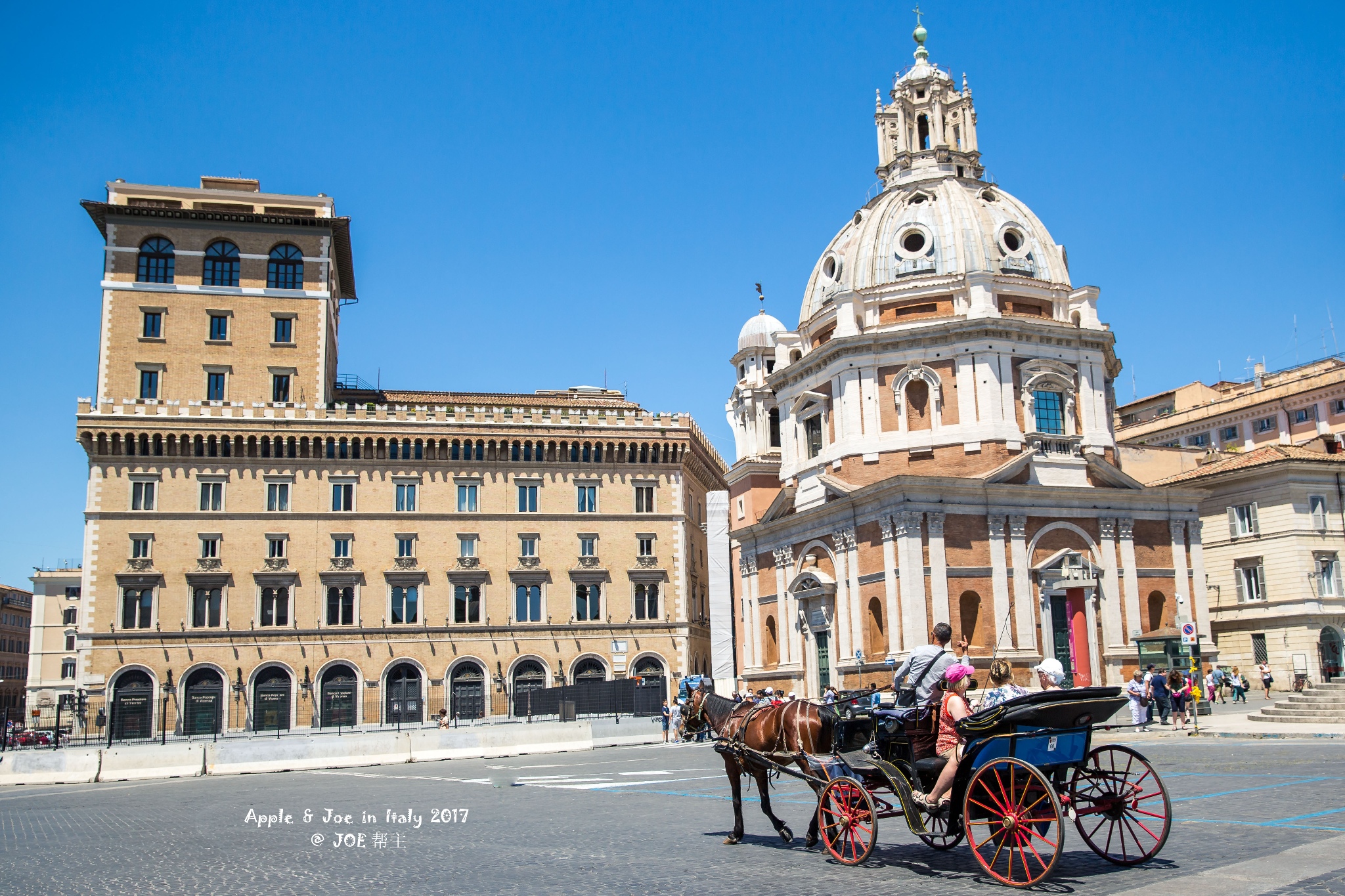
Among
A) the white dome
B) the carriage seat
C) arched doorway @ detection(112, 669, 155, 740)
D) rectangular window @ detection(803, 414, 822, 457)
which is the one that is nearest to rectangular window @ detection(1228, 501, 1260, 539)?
the white dome

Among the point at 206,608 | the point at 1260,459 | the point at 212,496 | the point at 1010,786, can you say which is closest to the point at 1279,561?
the point at 1260,459

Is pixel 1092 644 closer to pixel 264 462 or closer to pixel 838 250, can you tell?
pixel 838 250

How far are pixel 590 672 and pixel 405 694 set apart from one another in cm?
977

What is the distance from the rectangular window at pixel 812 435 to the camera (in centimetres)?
5034

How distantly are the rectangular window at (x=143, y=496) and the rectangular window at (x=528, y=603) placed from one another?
19345mm

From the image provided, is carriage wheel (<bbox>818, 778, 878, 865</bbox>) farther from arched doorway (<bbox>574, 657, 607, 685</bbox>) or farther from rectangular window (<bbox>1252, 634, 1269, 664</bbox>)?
arched doorway (<bbox>574, 657, 607, 685</bbox>)

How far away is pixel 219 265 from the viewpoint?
63.6m

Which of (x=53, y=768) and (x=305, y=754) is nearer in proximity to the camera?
(x=53, y=768)

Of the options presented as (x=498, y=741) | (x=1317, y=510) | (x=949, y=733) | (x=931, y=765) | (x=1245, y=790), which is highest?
(x=1317, y=510)

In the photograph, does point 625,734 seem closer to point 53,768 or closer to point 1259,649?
point 53,768

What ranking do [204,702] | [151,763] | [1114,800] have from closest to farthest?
[1114,800] < [151,763] < [204,702]

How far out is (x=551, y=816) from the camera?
52.5 ft

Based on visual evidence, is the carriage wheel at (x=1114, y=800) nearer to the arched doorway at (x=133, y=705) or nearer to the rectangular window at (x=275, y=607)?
the rectangular window at (x=275, y=607)

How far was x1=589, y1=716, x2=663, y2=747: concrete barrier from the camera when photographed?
1471 inches
